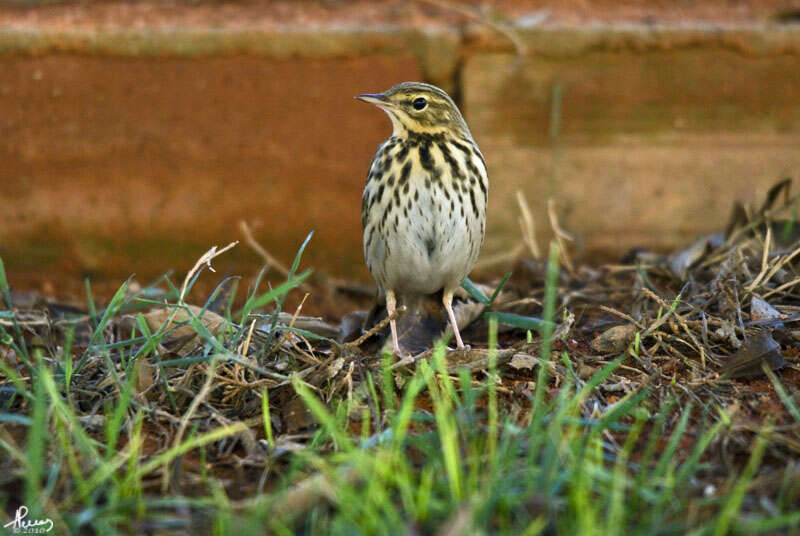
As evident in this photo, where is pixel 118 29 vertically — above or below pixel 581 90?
→ above

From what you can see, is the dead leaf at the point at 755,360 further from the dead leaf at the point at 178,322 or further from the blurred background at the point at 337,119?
the blurred background at the point at 337,119

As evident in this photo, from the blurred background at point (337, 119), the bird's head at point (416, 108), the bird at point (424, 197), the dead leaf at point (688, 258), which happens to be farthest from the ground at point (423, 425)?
the blurred background at point (337, 119)

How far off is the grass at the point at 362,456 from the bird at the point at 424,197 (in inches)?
32.2

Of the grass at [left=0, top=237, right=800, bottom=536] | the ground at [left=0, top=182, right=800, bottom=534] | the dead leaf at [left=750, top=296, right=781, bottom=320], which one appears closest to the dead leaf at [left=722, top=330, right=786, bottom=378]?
the ground at [left=0, top=182, right=800, bottom=534]

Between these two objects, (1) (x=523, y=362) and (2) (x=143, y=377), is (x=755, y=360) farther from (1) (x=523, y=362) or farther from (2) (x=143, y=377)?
(2) (x=143, y=377)

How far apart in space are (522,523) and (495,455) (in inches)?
6.4

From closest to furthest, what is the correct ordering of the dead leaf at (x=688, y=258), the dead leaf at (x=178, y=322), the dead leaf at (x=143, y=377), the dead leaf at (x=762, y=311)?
the dead leaf at (x=143, y=377), the dead leaf at (x=178, y=322), the dead leaf at (x=762, y=311), the dead leaf at (x=688, y=258)

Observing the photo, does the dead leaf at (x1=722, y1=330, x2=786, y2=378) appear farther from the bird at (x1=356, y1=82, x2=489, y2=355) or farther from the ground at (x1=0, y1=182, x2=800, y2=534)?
the bird at (x1=356, y1=82, x2=489, y2=355)

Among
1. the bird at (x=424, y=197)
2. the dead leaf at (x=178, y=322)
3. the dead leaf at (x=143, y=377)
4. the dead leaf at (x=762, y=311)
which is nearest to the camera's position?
the dead leaf at (x=143, y=377)

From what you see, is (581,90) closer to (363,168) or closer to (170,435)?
(363,168)

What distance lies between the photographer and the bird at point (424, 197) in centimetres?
Answer: 351

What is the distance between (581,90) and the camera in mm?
5434

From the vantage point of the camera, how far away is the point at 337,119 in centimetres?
554

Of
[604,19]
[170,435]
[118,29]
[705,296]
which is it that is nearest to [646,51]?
[604,19]
